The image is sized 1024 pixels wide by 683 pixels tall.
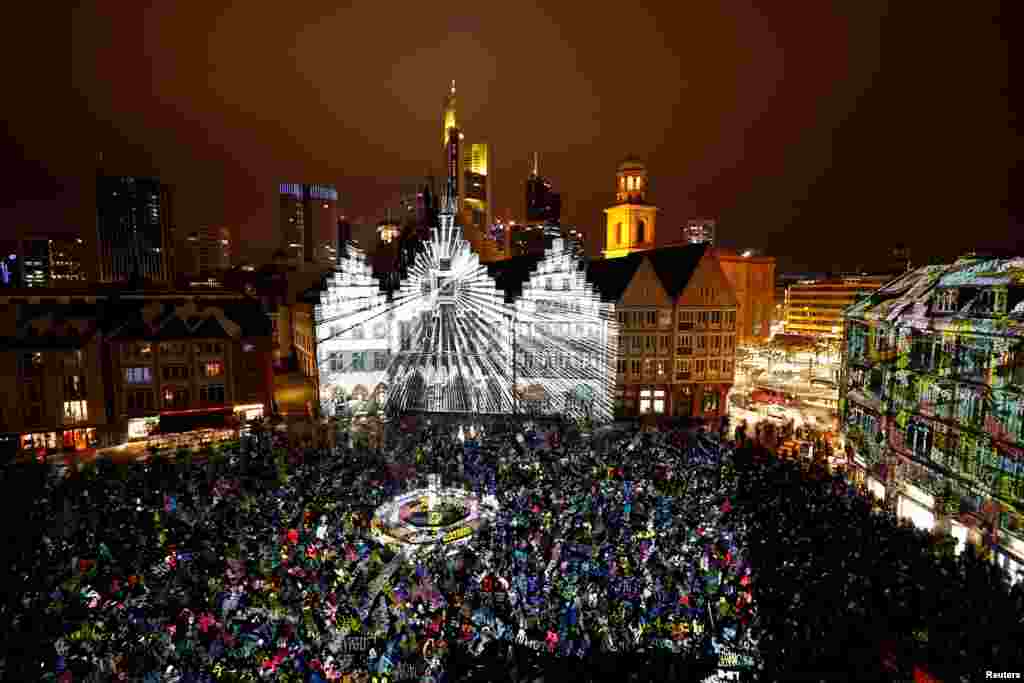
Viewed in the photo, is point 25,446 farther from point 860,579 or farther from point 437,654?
point 860,579

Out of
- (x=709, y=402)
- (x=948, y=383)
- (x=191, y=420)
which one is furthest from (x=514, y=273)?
(x=948, y=383)

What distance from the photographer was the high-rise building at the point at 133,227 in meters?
145

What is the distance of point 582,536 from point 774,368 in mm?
55431

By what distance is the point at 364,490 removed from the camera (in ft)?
64.7

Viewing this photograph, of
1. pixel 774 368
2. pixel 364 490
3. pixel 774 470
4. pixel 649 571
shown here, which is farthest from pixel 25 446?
pixel 774 368

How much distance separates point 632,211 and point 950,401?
31618 millimetres

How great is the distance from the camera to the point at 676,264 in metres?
37.9

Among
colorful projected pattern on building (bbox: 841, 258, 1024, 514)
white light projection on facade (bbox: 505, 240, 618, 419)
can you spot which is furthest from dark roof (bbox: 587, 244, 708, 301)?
colorful projected pattern on building (bbox: 841, 258, 1024, 514)

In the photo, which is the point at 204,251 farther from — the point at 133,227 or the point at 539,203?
the point at 539,203

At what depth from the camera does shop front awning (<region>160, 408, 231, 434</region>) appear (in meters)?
30.8

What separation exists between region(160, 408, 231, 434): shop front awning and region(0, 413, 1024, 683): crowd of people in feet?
31.6

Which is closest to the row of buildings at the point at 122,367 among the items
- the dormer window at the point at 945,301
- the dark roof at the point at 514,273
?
the dark roof at the point at 514,273

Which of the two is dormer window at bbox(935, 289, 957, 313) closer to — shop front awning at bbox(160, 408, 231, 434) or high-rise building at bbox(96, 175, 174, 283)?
shop front awning at bbox(160, 408, 231, 434)

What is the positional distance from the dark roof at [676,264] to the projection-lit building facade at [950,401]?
12634 millimetres
